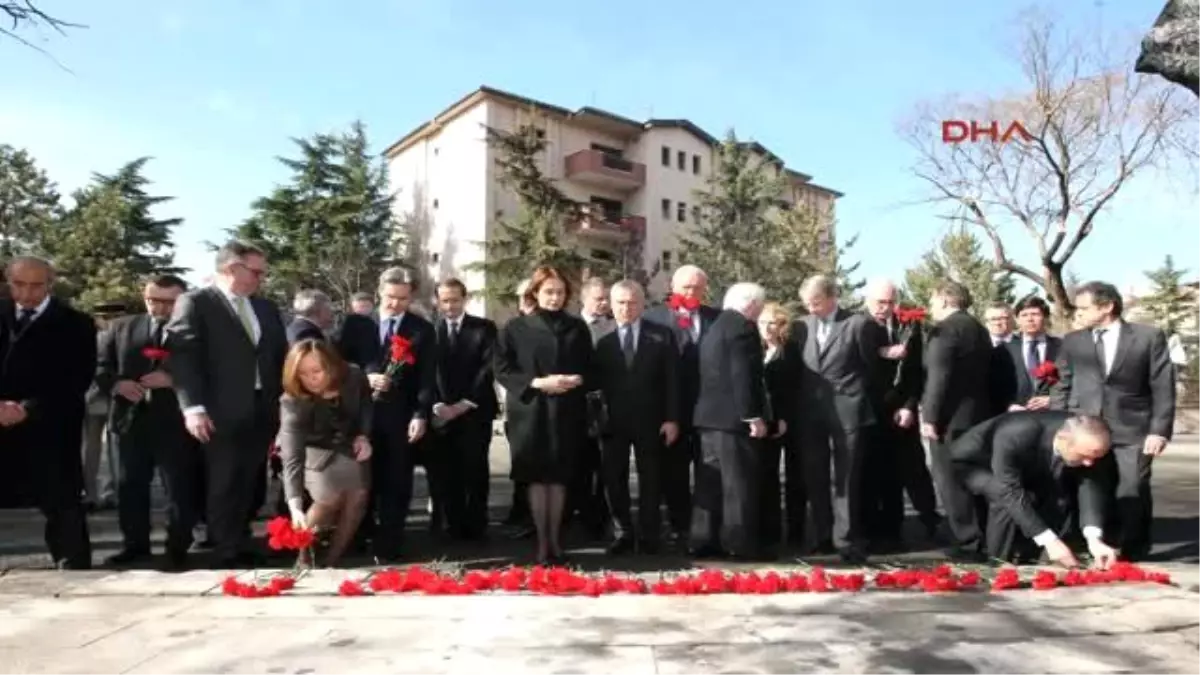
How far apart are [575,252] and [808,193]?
952 inches

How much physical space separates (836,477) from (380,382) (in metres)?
2.93

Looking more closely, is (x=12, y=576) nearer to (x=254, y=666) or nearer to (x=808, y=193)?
(x=254, y=666)

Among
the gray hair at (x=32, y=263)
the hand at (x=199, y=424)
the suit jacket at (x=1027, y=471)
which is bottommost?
the suit jacket at (x=1027, y=471)

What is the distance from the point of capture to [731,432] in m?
5.72

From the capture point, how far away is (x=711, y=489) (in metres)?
5.76

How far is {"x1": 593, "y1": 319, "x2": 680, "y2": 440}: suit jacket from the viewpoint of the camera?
5.88 meters

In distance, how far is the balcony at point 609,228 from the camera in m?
39.2

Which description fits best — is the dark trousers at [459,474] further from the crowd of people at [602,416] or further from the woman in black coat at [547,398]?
the woman in black coat at [547,398]

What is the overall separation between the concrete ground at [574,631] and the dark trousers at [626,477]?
148 cm

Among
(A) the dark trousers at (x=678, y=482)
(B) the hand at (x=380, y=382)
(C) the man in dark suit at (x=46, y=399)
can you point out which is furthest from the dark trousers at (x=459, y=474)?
(C) the man in dark suit at (x=46, y=399)

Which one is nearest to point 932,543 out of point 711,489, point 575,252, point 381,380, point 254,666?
point 711,489

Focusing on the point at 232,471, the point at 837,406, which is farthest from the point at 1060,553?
the point at 232,471

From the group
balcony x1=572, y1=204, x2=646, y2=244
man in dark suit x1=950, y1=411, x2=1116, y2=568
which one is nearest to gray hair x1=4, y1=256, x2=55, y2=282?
man in dark suit x1=950, y1=411, x2=1116, y2=568

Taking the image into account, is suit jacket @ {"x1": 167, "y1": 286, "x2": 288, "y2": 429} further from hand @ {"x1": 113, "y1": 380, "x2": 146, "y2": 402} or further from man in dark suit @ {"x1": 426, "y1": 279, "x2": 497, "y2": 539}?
man in dark suit @ {"x1": 426, "y1": 279, "x2": 497, "y2": 539}
